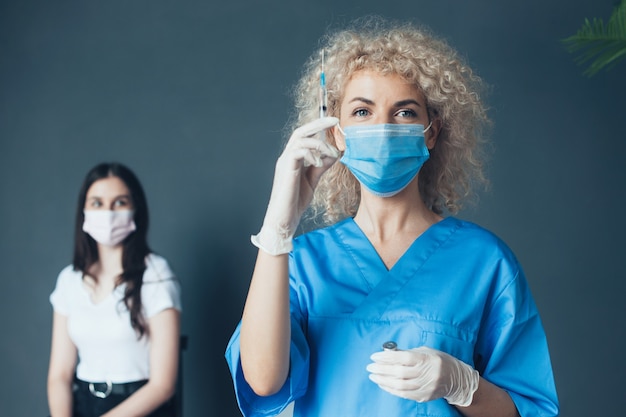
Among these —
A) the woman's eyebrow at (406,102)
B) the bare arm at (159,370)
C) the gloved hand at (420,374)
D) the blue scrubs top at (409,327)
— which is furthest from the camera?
the bare arm at (159,370)

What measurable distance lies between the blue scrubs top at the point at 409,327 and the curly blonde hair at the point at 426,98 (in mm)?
203

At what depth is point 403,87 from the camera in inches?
49.0

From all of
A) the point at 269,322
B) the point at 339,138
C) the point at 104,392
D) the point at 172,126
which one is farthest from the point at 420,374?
the point at 172,126

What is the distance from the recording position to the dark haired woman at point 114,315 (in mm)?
2189

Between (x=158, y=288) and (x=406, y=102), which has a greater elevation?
(x=406, y=102)

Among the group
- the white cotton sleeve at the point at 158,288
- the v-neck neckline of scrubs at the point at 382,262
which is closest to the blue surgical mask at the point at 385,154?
the v-neck neckline of scrubs at the point at 382,262

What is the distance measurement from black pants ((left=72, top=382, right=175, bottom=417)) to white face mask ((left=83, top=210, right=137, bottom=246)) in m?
0.49

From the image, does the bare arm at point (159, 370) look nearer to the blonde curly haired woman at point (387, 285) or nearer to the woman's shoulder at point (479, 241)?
the blonde curly haired woman at point (387, 285)

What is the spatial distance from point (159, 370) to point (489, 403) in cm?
134

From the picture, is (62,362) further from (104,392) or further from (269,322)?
(269,322)

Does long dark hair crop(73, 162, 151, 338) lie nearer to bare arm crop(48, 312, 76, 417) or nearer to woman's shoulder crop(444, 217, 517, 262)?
bare arm crop(48, 312, 76, 417)

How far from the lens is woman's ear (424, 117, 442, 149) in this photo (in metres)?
1.30

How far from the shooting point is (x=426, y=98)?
4.22ft

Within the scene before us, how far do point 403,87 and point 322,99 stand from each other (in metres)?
0.15
